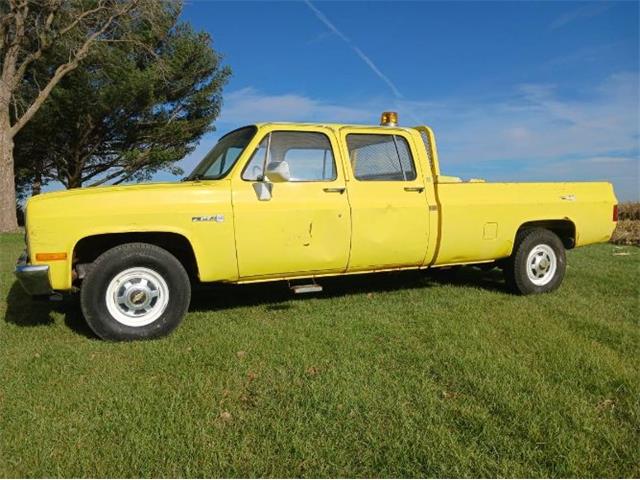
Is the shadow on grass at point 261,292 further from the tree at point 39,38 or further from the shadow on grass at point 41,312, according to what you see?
the tree at point 39,38

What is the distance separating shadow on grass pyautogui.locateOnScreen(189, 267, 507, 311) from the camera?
5.99 m

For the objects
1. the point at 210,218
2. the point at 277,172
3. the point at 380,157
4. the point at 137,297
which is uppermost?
the point at 380,157

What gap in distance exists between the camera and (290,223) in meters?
5.00

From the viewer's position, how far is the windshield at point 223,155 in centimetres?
517

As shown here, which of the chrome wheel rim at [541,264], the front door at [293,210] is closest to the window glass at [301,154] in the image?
the front door at [293,210]

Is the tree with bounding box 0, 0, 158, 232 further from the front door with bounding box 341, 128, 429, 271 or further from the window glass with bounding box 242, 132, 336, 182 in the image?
the front door with bounding box 341, 128, 429, 271

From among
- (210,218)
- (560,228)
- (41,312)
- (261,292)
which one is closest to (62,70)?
(41,312)

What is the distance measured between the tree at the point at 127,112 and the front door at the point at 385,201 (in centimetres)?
1477

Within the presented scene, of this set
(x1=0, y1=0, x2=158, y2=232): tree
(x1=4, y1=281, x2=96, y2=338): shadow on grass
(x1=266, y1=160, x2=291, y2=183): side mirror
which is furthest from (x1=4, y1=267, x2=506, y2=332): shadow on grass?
(x1=0, y1=0, x2=158, y2=232): tree

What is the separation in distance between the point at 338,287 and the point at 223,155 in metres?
2.37

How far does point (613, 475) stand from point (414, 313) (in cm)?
286

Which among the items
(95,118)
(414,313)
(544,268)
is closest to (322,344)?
(414,313)

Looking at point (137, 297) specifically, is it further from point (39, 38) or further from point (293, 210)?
point (39, 38)

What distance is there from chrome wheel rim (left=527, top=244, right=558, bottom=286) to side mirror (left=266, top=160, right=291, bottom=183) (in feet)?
10.7
